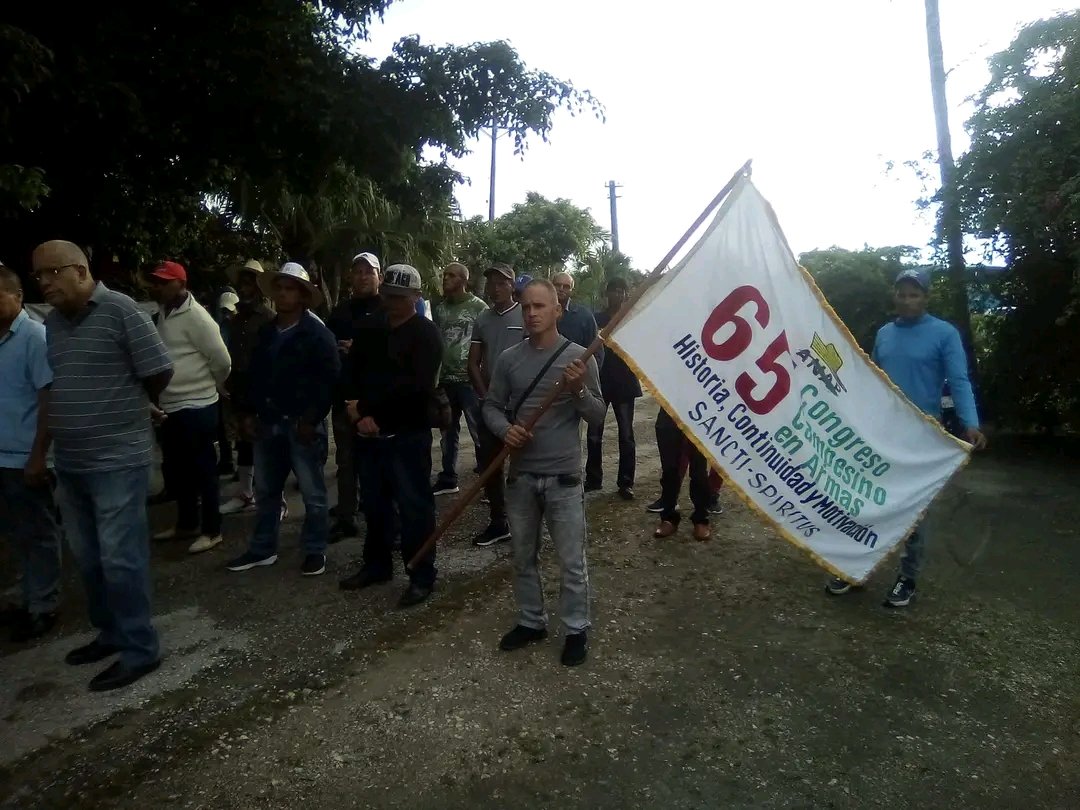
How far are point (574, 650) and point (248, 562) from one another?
7.91 feet

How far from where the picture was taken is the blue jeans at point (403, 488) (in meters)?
4.61

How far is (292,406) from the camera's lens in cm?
504

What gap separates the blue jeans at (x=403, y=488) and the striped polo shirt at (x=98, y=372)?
1319 millimetres

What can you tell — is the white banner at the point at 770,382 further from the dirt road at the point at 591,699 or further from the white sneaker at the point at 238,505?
the white sneaker at the point at 238,505

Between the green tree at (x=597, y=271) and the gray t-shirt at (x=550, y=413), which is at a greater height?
the green tree at (x=597, y=271)

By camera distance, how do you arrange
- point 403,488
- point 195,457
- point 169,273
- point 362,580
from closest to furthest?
1. point 403,488
2. point 362,580
3. point 169,273
4. point 195,457

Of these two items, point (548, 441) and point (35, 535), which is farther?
point (35, 535)

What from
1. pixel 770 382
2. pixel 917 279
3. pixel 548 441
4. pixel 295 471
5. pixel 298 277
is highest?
pixel 298 277

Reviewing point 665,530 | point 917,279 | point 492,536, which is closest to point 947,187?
point 917,279

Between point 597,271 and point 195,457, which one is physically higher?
point 597,271

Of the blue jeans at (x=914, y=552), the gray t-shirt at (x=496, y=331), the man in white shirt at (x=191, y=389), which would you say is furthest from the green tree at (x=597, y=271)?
the blue jeans at (x=914, y=552)

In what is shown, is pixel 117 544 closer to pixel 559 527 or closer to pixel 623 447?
pixel 559 527

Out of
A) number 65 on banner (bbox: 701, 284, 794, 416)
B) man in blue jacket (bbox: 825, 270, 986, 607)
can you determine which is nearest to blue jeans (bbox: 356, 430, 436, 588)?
number 65 on banner (bbox: 701, 284, 794, 416)

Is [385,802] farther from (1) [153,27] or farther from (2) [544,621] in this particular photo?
(1) [153,27]
